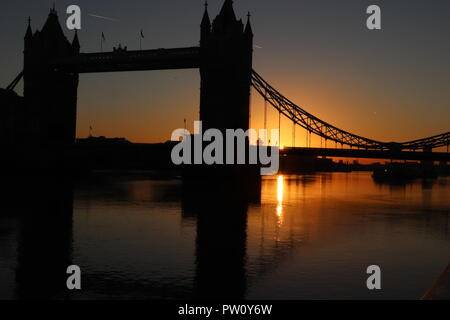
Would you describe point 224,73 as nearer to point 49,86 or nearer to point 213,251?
point 49,86

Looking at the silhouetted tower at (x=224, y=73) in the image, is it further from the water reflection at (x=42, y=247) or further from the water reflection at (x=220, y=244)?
the water reflection at (x=42, y=247)

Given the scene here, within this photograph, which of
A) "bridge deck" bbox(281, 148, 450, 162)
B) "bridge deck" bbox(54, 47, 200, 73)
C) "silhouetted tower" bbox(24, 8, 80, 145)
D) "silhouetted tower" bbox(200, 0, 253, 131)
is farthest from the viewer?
"silhouetted tower" bbox(24, 8, 80, 145)

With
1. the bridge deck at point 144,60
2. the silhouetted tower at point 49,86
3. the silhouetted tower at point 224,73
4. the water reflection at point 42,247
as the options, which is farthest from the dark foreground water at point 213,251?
the silhouetted tower at point 49,86

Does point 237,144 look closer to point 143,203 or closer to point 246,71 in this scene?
point 246,71

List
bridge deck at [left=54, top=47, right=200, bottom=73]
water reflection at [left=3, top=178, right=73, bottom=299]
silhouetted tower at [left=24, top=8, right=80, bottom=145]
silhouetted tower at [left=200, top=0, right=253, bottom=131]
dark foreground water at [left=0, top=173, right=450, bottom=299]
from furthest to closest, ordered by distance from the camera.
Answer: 1. silhouetted tower at [left=24, top=8, right=80, bottom=145]
2. bridge deck at [left=54, top=47, right=200, bottom=73]
3. silhouetted tower at [left=200, top=0, right=253, bottom=131]
4. dark foreground water at [left=0, top=173, right=450, bottom=299]
5. water reflection at [left=3, top=178, right=73, bottom=299]

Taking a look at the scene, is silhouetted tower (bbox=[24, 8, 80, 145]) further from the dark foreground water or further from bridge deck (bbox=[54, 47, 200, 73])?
the dark foreground water

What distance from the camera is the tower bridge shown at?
7362 cm

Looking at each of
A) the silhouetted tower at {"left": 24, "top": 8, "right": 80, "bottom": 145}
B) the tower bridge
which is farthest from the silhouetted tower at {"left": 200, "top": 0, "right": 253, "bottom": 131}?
the silhouetted tower at {"left": 24, "top": 8, "right": 80, "bottom": 145}

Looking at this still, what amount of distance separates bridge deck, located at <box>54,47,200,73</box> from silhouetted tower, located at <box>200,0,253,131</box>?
6.25 feet

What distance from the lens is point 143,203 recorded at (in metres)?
44.2

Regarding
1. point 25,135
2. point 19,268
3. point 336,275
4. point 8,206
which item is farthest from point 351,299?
point 25,135

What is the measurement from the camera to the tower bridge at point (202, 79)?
73625 mm

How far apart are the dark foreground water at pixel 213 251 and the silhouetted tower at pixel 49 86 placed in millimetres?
52443

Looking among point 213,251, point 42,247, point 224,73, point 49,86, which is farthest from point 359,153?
point 42,247
